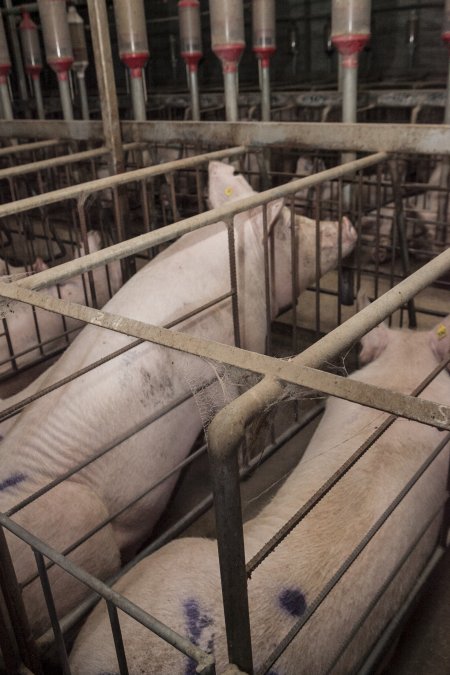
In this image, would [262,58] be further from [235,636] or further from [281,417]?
[235,636]

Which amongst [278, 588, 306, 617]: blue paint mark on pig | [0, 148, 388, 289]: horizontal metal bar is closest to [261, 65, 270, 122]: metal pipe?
[0, 148, 388, 289]: horizontal metal bar

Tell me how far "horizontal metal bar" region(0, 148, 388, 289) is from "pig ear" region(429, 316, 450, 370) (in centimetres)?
63

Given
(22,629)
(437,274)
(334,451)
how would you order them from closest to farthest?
(437,274) → (22,629) → (334,451)

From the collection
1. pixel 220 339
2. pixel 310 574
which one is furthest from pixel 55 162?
pixel 310 574

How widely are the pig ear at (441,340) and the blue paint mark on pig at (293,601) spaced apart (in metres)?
1.02

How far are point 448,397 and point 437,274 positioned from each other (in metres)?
0.91

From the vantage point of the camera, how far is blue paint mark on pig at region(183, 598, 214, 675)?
1353mm

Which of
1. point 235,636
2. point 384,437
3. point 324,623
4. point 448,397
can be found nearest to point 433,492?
point 384,437

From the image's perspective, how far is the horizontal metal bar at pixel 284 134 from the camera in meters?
2.36

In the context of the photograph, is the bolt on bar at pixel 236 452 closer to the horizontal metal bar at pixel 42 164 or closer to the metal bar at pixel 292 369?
the metal bar at pixel 292 369

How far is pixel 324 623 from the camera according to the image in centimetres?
140

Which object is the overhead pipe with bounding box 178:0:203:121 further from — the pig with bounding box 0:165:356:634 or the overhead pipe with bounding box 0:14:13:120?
the pig with bounding box 0:165:356:634

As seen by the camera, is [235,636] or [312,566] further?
[312,566]

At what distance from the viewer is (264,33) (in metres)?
3.38
